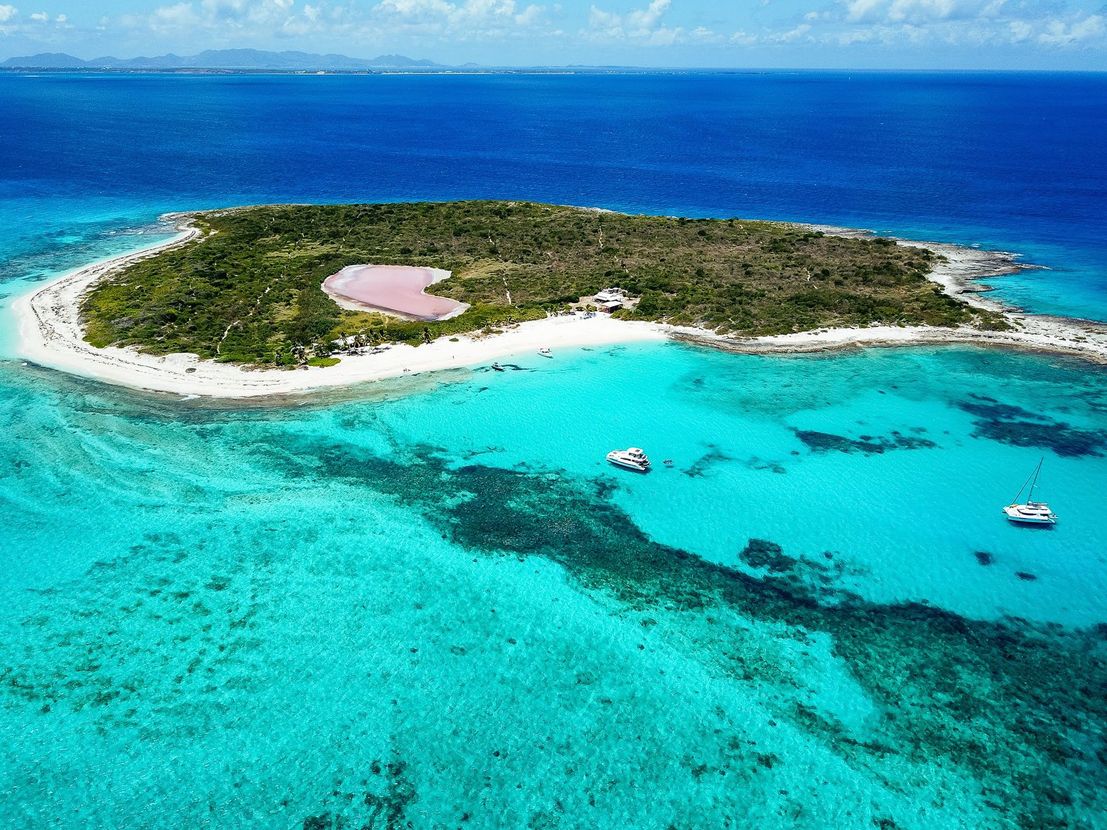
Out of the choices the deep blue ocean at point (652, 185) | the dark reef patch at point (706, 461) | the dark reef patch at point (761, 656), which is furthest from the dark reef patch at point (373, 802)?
the deep blue ocean at point (652, 185)

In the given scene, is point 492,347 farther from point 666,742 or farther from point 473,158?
point 473,158

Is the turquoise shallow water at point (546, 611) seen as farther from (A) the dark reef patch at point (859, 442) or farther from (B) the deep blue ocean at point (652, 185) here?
(B) the deep blue ocean at point (652, 185)

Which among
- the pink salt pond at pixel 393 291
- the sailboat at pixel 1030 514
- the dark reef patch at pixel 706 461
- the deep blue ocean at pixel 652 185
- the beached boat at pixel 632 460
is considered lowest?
the dark reef patch at pixel 706 461

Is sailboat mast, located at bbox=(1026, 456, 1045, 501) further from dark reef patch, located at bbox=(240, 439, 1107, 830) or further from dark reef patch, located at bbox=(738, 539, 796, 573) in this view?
dark reef patch, located at bbox=(738, 539, 796, 573)

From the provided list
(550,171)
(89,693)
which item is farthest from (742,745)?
(550,171)

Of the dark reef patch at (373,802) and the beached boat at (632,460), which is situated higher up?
the beached boat at (632,460)

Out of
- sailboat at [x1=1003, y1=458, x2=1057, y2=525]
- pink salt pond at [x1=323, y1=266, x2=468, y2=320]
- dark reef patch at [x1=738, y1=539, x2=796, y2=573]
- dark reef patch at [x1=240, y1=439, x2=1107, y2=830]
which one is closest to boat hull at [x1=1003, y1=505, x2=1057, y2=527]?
sailboat at [x1=1003, y1=458, x2=1057, y2=525]

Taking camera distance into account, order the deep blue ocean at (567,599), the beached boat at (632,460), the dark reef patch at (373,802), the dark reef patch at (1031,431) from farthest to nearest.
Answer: the dark reef patch at (1031,431) → the beached boat at (632,460) → the deep blue ocean at (567,599) → the dark reef patch at (373,802)
